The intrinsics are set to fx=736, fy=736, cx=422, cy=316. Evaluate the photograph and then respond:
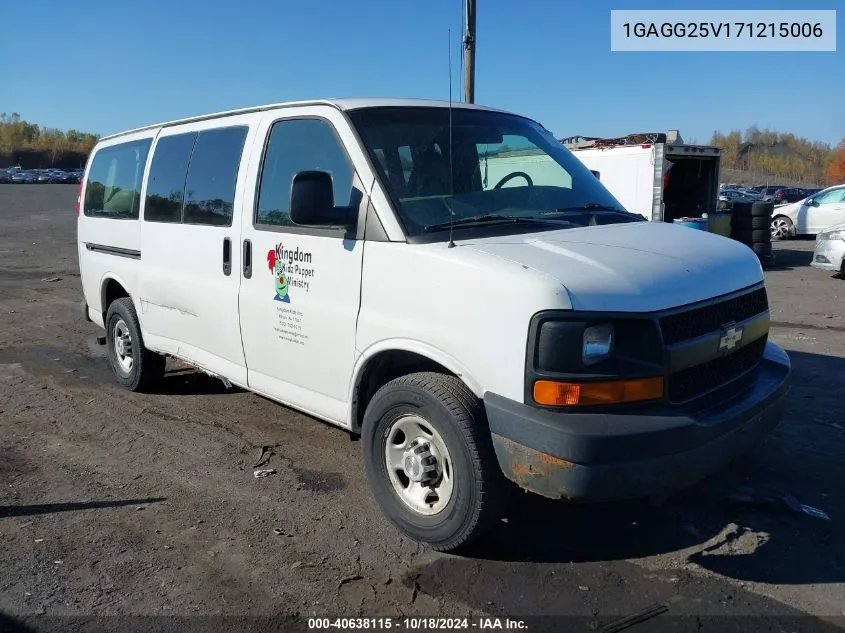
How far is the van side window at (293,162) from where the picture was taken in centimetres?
396

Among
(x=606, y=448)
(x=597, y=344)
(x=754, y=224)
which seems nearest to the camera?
(x=606, y=448)

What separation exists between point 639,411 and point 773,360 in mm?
1419

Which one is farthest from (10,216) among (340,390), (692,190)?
(340,390)

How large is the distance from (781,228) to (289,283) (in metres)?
20.6

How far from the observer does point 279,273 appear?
4254mm

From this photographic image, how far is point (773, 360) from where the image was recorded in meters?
4.02

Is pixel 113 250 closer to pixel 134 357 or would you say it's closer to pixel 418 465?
pixel 134 357

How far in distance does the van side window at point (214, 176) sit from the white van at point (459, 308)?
0.07 feet

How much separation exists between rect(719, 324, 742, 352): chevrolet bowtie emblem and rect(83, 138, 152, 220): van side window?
176 inches

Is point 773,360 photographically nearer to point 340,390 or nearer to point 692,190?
point 340,390

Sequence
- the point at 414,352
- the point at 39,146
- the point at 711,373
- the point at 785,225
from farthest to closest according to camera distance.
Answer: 1. the point at 39,146
2. the point at 785,225
3. the point at 414,352
4. the point at 711,373

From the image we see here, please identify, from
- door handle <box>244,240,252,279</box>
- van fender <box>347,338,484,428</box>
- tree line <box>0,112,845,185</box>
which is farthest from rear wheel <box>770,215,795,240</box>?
tree line <box>0,112,845,185</box>

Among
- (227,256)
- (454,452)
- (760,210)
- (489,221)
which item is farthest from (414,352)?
(760,210)

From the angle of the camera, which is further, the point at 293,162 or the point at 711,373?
the point at 293,162
